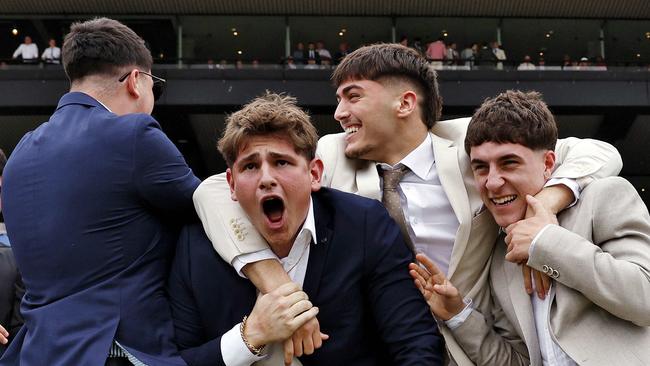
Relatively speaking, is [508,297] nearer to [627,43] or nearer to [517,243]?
[517,243]

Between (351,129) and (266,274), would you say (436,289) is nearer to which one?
(266,274)

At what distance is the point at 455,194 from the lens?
340 centimetres

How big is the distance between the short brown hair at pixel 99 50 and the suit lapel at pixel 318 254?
3.49 ft

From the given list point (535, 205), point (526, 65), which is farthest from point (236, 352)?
point (526, 65)

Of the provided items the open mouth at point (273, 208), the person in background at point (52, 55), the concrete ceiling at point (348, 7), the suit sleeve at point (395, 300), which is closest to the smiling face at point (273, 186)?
the open mouth at point (273, 208)

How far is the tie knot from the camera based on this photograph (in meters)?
3.65

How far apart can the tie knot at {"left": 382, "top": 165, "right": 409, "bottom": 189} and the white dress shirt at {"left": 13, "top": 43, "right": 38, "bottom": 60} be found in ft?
Result: 69.9

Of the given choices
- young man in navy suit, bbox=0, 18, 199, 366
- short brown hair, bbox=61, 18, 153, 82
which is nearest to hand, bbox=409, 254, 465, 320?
young man in navy suit, bbox=0, 18, 199, 366

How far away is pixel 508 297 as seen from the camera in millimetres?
3254

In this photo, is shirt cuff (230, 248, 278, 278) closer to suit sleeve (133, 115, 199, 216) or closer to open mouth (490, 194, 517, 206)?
suit sleeve (133, 115, 199, 216)

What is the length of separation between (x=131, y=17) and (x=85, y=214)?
938 inches

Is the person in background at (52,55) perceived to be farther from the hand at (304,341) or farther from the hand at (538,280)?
the hand at (538,280)

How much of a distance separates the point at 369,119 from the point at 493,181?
0.80 m

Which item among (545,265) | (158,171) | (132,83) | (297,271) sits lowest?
(297,271)
